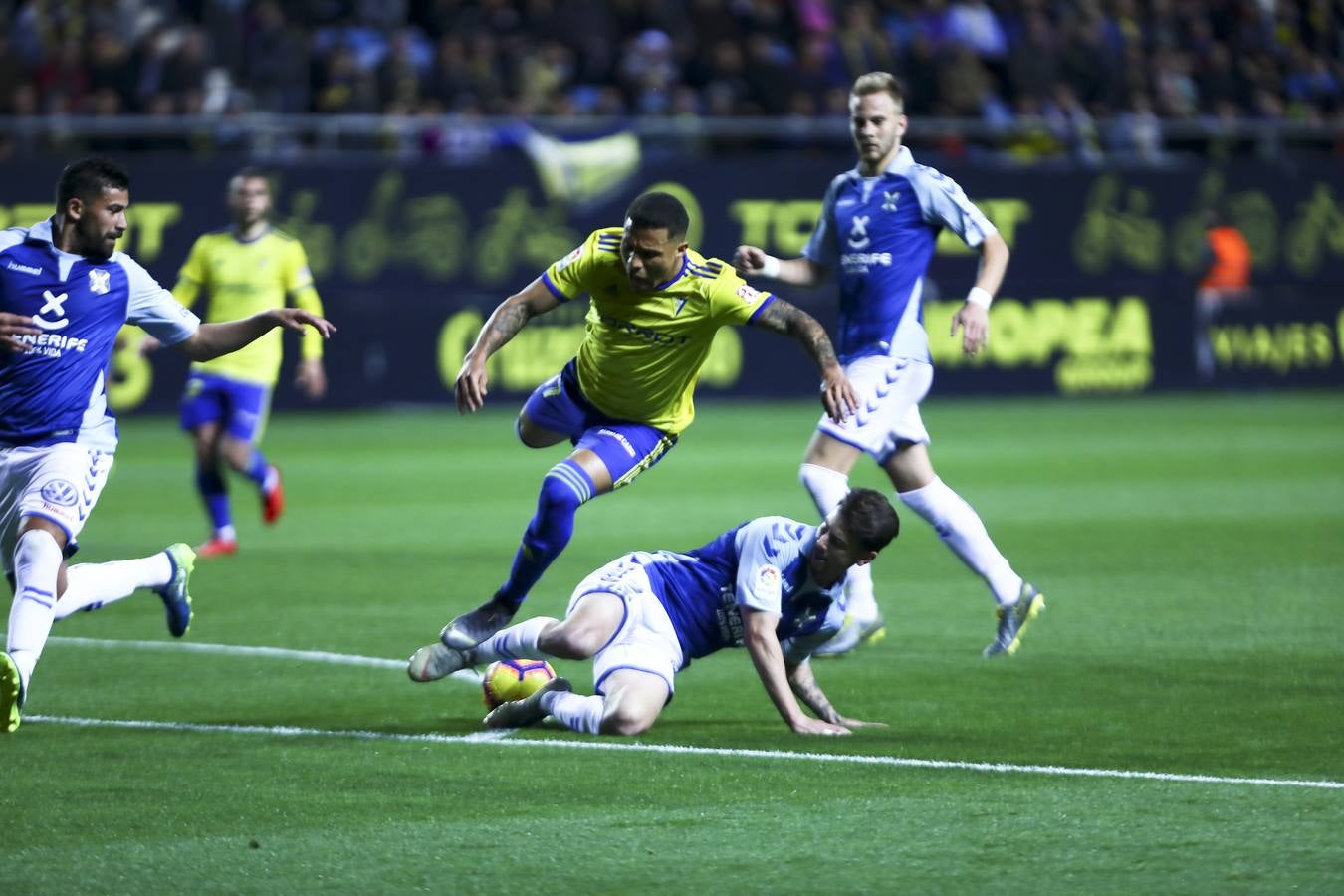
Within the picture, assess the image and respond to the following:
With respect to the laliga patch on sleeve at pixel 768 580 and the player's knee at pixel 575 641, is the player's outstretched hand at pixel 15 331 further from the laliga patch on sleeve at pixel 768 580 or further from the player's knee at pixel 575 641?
the laliga patch on sleeve at pixel 768 580

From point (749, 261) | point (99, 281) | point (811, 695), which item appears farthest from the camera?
point (749, 261)

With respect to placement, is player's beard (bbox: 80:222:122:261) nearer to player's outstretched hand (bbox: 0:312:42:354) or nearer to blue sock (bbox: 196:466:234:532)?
player's outstretched hand (bbox: 0:312:42:354)

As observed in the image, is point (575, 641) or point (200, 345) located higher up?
point (200, 345)

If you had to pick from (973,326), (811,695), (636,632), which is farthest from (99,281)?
(973,326)

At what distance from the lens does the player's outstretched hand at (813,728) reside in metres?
6.90

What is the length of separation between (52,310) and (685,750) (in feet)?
8.86

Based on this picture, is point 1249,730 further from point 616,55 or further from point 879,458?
point 616,55

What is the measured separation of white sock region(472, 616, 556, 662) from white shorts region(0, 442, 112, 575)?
148 cm

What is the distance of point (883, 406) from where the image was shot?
9.02m

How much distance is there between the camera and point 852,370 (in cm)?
910

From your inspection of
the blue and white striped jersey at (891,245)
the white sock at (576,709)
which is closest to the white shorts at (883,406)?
the blue and white striped jersey at (891,245)

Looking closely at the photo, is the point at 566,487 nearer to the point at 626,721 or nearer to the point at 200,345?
the point at 626,721

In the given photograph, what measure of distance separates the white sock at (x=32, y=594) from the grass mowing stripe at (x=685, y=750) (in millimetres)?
394

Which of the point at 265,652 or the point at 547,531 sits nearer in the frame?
the point at 547,531
